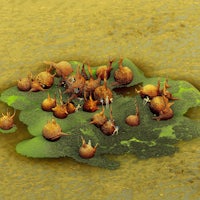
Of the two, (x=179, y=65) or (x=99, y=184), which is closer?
(x=99, y=184)

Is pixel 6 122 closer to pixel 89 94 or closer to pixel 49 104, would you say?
pixel 49 104

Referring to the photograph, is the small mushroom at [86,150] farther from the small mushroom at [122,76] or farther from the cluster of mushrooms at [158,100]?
the small mushroom at [122,76]

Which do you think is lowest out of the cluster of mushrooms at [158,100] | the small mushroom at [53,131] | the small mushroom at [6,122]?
the small mushroom at [6,122]

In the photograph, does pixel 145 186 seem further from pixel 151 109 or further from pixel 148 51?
pixel 148 51

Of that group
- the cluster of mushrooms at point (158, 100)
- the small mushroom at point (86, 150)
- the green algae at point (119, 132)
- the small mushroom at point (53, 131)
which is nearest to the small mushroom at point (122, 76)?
the green algae at point (119, 132)

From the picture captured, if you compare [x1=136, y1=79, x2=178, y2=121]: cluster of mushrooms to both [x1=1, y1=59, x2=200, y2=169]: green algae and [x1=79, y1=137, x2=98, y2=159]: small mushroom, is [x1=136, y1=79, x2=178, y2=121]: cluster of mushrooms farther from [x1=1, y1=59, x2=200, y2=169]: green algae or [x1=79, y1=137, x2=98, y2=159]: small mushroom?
[x1=79, y1=137, x2=98, y2=159]: small mushroom

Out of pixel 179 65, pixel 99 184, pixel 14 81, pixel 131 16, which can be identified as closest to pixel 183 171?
pixel 99 184

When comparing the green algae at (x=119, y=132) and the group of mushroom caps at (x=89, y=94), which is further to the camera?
the group of mushroom caps at (x=89, y=94)

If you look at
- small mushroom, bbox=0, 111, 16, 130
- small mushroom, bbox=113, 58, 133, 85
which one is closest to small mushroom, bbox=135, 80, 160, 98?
small mushroom, bbox=113, 58, 133, 85

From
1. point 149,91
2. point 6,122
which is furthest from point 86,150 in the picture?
A: point 149,91
